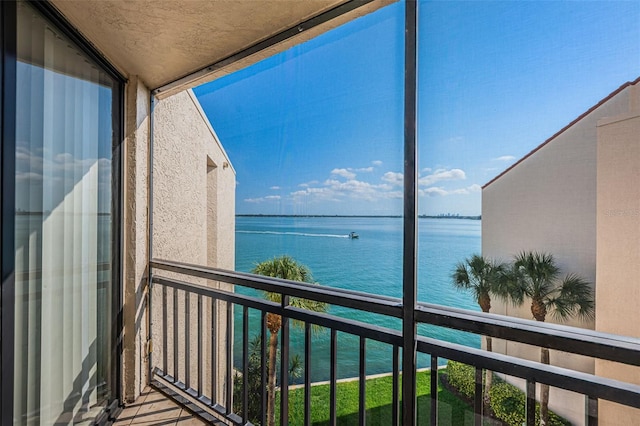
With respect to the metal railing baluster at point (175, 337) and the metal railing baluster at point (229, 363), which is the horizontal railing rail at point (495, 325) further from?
the metal railing baluster at point (175, 337)

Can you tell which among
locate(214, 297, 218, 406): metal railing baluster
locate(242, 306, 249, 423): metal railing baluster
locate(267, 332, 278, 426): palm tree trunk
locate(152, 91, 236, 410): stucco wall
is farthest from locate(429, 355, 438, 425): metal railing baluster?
locate(152, 91, 236, 410): stucco wall

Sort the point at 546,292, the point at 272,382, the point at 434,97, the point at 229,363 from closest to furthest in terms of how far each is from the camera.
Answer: the point at 546,292
the point at 434,97
the point at 272,382
the point at 229,363

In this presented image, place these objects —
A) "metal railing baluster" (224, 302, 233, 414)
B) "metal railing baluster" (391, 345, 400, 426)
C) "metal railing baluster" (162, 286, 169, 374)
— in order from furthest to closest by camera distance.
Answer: "metal railing baluster" (162, 286, 169, 374), "metal railing baluster" (224, 302, 233, 414), "metal railing baluster" (391, 345, 400, 426)

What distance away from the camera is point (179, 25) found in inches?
66.2

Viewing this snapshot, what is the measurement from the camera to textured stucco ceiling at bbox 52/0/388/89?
4.98 feet

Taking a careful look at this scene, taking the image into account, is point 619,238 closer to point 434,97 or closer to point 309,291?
point 434,97

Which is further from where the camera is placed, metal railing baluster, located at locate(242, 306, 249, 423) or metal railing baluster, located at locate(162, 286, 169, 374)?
metal railing baluster, located at locate(162, 286, 169, 374)

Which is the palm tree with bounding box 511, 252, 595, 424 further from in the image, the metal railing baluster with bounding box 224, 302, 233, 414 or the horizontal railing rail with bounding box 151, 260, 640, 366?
the metal railing baluster with bounding box 224, 302, 233, 414

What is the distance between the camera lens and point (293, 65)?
6.06 ft

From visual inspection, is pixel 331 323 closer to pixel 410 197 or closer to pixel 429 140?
pixel 410 197

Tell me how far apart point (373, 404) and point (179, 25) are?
207 centimetres

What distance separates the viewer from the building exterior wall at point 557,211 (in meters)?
1.00

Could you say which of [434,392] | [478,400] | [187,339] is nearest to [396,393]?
[434,392]

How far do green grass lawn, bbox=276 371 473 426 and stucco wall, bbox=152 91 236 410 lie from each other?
0.88 m
